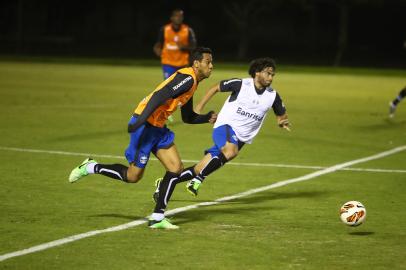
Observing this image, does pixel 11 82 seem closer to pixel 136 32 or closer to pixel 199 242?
pixel 199 242

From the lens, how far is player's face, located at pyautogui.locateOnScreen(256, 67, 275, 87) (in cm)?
1063

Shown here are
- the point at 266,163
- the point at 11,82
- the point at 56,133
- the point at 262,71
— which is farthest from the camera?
the point at 11,82

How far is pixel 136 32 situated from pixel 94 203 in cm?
6216

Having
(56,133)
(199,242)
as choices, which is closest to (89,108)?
(56,133)

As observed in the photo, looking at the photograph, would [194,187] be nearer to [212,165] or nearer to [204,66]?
[212,165]

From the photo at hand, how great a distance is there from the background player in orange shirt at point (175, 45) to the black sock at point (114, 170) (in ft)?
38.7

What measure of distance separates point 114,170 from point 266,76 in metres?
2.10

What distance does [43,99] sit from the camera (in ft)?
81.9

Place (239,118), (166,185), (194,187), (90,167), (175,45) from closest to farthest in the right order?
1. (166,185)
2. (90,167)
3. (194,187)
4. (239,118)
5. (175,45)

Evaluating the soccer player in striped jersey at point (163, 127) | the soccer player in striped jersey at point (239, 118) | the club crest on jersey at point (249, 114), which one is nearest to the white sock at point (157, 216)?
the soccer player in striped jersey at point (163, 127)

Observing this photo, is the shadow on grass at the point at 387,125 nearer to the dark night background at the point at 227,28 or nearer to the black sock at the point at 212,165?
the black sock at the point at 212,165

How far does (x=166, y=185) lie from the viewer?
9.44 metres

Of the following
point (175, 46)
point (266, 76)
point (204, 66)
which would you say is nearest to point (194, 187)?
point (266, 76)

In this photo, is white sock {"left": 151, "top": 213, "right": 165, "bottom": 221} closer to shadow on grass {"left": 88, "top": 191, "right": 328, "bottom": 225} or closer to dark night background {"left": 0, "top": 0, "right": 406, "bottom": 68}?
shadow on grass {"left": 88, "top": 191, "right": 328, "bottom": 225}
